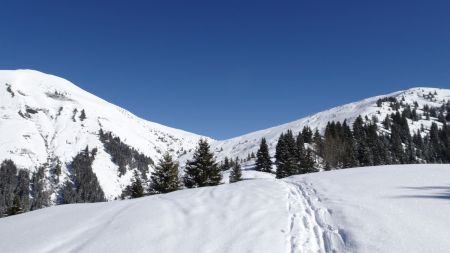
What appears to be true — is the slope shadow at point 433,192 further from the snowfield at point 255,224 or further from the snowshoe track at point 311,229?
the snowshoe track at point 311,229

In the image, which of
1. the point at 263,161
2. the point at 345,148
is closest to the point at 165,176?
the point at 263,161

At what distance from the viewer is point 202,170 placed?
36188 millimetres

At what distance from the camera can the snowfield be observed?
376 inches

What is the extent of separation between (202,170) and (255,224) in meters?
25.2

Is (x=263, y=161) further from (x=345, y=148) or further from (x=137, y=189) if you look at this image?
(x=137, y=189)

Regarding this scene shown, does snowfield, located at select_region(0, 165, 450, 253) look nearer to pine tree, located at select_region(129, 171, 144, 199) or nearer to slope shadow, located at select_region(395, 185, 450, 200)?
slope shadow, located at select_region(395, 185, 450, 200)

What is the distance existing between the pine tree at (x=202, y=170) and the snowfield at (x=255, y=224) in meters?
19.1

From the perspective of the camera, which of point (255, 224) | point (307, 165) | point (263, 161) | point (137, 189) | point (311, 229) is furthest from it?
point (263, 161)

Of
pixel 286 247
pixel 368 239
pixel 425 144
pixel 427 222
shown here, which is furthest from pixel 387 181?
pixel 425 144

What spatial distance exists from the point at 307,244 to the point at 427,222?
4355mm

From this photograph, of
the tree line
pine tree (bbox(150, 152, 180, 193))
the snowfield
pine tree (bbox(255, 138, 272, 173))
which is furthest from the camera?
pine tree (bbox(255, 138, 272, 173))

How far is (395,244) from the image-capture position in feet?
29.7

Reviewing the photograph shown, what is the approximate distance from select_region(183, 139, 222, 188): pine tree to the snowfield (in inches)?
753

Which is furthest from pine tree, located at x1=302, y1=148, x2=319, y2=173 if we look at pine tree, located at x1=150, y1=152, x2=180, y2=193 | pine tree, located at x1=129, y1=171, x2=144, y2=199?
pine tree, located at x1=129, y1=171, x2=144, y2=199
